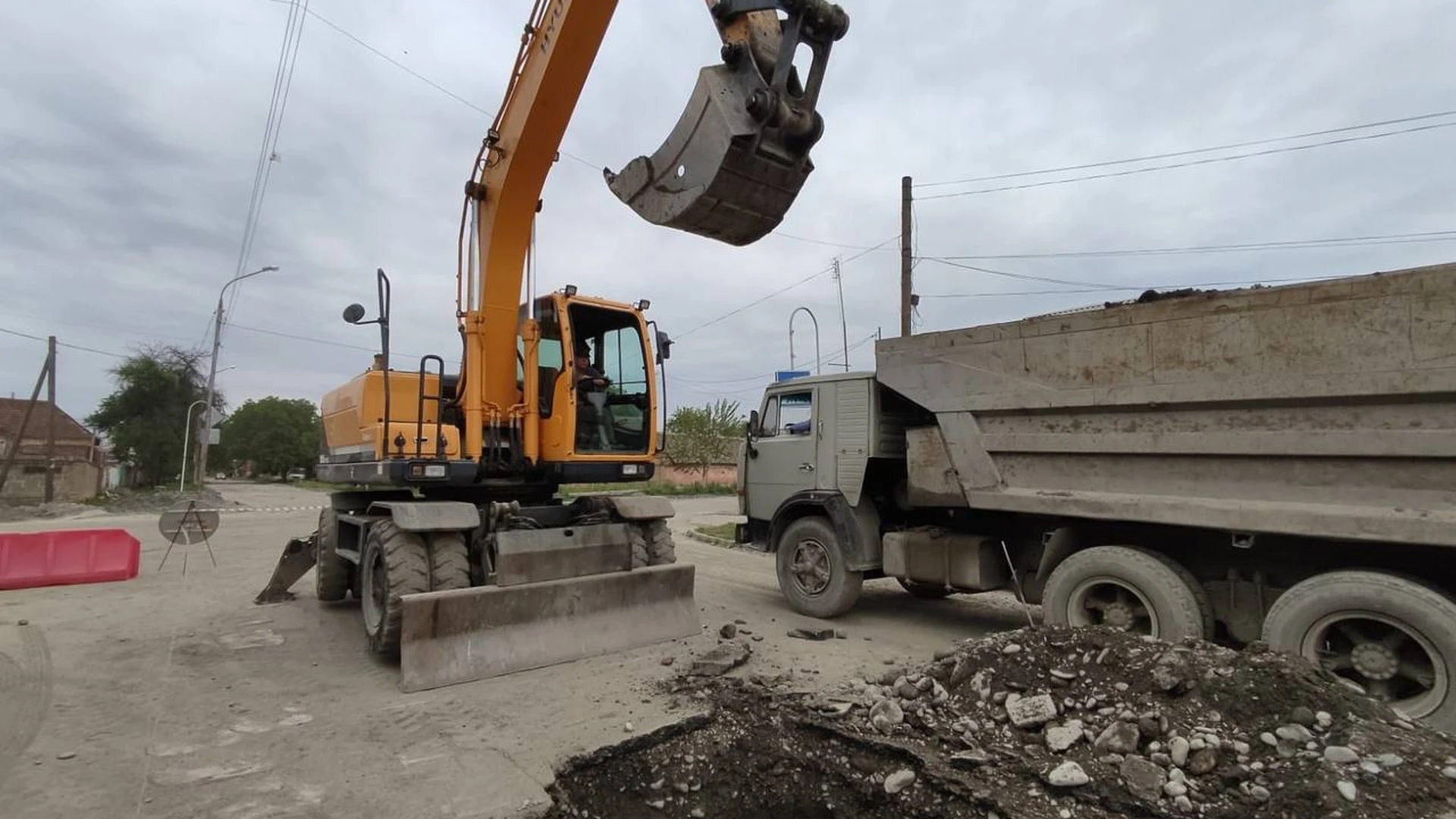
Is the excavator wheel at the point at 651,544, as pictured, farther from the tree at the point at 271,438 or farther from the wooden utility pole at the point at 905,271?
the tree at the point at 271,438

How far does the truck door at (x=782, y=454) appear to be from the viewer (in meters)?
7.62

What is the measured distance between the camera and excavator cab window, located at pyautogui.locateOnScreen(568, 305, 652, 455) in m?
6.42

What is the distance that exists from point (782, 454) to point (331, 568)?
195 inches

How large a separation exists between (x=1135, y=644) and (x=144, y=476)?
151ft

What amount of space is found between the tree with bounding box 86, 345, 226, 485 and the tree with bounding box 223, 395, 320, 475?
93.5 feet

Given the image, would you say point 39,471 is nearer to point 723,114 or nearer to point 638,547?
point 638,547

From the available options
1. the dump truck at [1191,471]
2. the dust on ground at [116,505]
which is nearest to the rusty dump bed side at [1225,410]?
the dump truck at [1191,471]

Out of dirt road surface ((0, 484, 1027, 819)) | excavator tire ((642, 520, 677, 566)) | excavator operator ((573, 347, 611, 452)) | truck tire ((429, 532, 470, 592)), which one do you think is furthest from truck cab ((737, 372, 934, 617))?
truck tire ((429, 532, 470, 592))

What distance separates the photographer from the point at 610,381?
22.1 ft

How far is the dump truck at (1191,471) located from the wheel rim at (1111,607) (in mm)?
14

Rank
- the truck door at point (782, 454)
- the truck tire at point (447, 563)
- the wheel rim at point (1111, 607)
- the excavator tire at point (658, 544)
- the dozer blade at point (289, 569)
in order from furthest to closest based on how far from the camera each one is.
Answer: the dozer blade at point (289, 569), the truck door at point (782, 454), the excavator tire at point (658, 544), the truck tire at point (447, 563), the wheel rim at point (1111, 607)

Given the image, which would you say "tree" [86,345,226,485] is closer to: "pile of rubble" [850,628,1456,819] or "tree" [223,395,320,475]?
"tree" [223,395,320,475]

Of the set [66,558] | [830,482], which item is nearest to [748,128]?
[830,482]

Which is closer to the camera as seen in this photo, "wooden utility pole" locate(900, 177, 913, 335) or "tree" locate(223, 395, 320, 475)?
"wooden utility pole" locate(900, 177, 913, 335)
